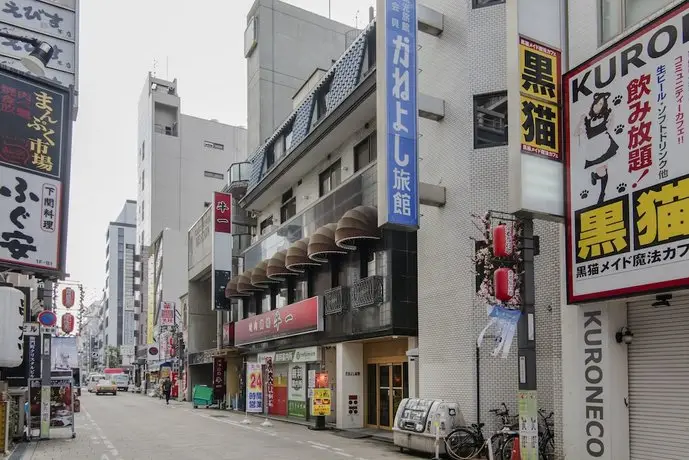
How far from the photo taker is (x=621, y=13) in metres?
→ 12.5

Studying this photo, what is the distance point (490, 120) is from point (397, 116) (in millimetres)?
2441

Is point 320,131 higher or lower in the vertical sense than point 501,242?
higher

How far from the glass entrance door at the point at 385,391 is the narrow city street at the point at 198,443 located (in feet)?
6.42

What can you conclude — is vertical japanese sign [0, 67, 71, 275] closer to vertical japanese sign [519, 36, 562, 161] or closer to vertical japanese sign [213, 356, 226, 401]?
vertical japanese sign [519, 36, 562, 161]

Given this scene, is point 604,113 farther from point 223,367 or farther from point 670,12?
point 223,367

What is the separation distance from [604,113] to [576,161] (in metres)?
0.96

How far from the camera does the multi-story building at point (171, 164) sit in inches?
3147

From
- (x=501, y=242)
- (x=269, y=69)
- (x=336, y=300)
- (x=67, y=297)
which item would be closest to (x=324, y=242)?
(x=336, y=300)

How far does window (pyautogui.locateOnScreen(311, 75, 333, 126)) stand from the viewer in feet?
86.8

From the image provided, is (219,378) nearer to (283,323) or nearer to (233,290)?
(233,290)

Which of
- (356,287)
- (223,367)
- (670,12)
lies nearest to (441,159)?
(356,287)

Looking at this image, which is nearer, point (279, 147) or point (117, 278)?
point (279, 147)

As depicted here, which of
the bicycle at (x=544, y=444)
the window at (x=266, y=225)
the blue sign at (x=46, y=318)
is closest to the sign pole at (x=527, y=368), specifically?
the bicycle at (x=544, y=444)

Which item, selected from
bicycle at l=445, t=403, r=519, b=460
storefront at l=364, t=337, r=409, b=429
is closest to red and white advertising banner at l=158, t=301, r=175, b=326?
storefront at l=364, t=337, r=409, b=429
